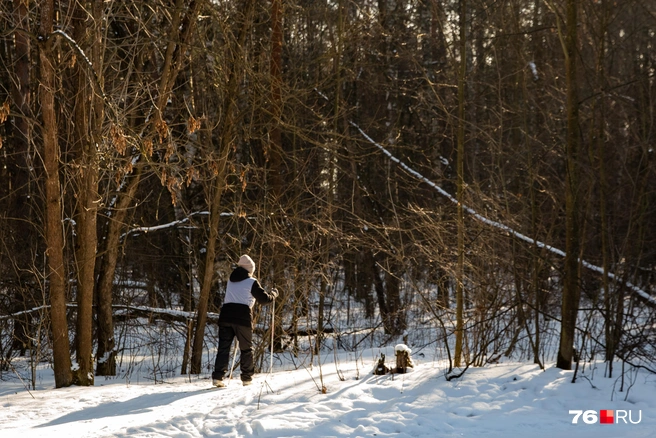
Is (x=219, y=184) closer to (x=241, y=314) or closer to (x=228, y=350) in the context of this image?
(x=241, y=314)

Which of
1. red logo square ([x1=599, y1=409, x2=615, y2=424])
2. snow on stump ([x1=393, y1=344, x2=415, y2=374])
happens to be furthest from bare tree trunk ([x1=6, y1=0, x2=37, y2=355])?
red logo square ([x1=599, y1=409, x2=615, y2=424])

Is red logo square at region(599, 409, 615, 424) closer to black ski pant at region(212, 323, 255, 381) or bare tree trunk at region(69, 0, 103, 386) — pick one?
black ski pant at region(212, 323, 255, 381)

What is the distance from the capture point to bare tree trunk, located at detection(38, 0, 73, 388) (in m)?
8.74

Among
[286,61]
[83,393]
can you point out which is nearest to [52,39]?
[83,393]

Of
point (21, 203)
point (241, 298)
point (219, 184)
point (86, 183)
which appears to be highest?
point (21, 203)

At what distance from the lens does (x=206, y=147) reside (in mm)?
11617

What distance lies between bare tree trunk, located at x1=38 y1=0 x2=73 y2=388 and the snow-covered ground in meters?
0.84

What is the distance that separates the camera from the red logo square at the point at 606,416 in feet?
22.1

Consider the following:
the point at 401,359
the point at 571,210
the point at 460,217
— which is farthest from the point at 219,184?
the point at 571,210

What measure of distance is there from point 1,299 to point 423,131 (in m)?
12.9

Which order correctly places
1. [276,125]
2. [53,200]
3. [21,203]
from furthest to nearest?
[21,203] → [276,125] → [53,200]

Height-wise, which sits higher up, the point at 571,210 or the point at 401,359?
the point at 571,210

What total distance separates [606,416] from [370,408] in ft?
7.52

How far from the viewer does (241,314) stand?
30.3 feet
